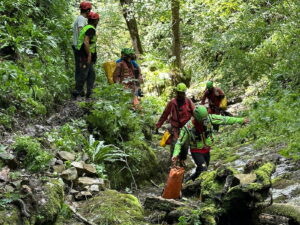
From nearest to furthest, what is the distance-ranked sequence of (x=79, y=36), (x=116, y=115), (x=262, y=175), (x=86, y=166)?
(x=262, y=175)
(x=86, y=166)
(x=116, y=115)
(x=79, y=36)

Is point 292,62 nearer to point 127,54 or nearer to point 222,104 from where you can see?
point 222,104

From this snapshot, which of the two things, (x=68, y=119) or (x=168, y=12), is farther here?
(x=168, y=12)

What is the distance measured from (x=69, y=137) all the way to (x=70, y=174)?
4.81ft

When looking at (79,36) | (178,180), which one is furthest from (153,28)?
(178,180)

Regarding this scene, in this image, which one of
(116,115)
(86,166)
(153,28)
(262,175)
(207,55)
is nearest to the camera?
(262,175)

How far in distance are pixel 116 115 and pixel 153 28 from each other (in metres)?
12.2

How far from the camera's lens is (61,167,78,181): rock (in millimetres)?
5770

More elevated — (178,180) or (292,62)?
(292,62)

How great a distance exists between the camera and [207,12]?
712 inches

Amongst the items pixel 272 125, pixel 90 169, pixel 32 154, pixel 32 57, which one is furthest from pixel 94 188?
pixel 272 125

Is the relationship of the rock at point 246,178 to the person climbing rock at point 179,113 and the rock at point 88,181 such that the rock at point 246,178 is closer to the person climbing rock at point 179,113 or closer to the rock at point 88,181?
the rock at point 88,181

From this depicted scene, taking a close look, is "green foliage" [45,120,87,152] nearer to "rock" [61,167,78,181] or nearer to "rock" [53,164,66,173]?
"rock" [53,164,66,173]

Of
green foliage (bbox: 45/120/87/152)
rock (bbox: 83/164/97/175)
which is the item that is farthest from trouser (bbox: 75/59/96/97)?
rock (bbox: 83/164/97/175)

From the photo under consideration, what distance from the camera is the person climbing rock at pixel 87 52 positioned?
9.18 metres
